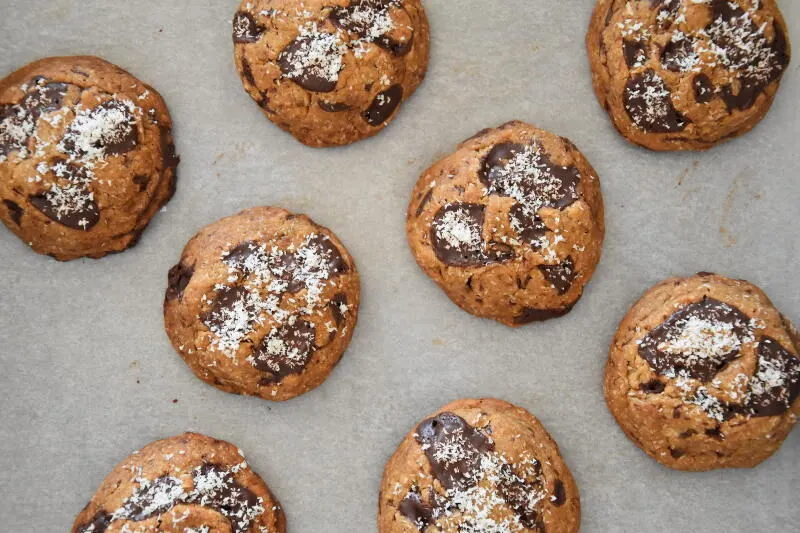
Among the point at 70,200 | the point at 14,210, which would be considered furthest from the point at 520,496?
the point at 14,210

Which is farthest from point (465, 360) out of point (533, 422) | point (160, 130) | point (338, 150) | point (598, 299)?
point (160, 130)

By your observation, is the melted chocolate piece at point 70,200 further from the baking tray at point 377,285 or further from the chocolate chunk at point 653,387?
the chocolate chunk at point 653,387

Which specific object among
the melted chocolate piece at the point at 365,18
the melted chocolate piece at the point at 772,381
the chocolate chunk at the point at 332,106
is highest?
the melted chocolate piece at the point at 365,18

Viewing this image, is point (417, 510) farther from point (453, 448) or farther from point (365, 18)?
point (365, 18)

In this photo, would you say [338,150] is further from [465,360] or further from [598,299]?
[598,299]

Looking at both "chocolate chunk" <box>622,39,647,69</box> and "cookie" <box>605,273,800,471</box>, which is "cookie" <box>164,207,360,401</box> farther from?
"chocolate chunk" <box>622,39,647,69</box>

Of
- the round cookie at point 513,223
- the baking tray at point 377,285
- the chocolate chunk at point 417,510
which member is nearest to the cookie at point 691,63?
the baking tray at point 377,285

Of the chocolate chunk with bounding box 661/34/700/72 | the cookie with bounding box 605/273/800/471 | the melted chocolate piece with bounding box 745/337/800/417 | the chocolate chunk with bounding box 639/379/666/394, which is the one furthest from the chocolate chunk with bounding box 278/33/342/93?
the melted chocolate piece with bounding box 745/337/800/417
